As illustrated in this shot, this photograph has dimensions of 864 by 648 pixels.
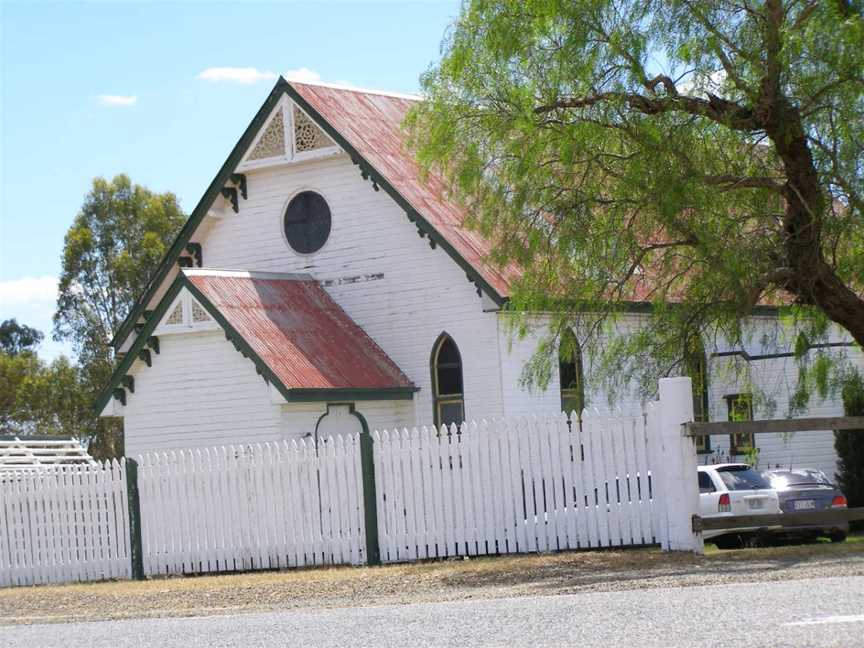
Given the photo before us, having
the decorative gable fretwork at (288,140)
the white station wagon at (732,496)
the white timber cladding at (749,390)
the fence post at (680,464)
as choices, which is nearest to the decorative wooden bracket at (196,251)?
the decorative gable fretwork at (288,140)

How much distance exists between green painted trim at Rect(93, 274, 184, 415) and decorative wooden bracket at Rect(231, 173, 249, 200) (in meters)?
4.43

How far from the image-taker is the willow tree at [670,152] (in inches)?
766

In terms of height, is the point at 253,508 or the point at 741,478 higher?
the point at 253,508

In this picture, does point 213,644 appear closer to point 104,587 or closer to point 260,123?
point 104,587

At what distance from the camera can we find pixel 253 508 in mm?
20781

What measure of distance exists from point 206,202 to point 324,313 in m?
4.12

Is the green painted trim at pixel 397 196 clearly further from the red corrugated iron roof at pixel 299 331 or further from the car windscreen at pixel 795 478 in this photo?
the car windscreen at pixel 795 478

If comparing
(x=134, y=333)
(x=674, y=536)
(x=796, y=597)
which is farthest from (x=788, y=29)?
(x=134, y=333)

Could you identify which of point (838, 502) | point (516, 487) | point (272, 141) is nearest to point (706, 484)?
point (838, 502)

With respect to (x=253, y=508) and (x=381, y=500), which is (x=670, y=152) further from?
(x=253, y=508)

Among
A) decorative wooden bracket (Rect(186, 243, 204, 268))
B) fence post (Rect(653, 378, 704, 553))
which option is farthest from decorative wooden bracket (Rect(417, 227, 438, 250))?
fence post (Rect(653, 378, 704, 553))

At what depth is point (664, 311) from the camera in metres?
21.2

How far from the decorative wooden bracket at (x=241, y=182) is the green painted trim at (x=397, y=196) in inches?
94.3

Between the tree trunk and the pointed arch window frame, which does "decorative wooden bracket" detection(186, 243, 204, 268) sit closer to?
the pointed arch window frame
